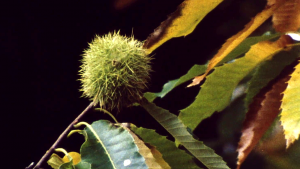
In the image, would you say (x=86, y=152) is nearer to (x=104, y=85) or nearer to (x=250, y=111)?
(x=104, y=85)

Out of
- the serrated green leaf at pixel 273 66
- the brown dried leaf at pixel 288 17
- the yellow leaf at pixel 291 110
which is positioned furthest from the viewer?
the serrated green leaf at pixel 273 66

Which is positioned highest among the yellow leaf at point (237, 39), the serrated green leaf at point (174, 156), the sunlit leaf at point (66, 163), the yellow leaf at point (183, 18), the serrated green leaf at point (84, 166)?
the yellow leaf at point (183, 18)

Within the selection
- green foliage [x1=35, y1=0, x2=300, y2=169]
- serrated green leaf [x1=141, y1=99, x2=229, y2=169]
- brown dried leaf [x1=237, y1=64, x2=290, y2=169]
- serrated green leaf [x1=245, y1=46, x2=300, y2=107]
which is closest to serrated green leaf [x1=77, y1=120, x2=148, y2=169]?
green foliage [x1=35, y1=0, x2=300, y2=169]

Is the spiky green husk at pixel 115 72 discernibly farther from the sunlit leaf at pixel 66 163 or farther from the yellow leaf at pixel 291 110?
the yellow leaf at pixel 291 110

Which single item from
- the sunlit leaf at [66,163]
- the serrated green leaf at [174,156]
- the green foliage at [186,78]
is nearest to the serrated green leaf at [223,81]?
the green foliage at [186,78]

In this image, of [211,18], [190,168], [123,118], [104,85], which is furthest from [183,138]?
[211,18]

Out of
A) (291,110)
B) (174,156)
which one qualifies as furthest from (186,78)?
(291,110)
